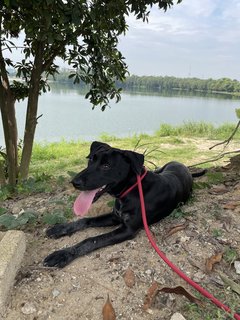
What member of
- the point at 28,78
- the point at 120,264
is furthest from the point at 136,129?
the point at 120,264

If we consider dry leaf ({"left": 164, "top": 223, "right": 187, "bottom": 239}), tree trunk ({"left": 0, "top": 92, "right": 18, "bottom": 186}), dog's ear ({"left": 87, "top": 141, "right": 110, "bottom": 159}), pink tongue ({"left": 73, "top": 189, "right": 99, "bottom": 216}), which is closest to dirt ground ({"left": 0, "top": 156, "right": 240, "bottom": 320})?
dry leaf ({"left": 164, "top": 223, "right": 187, "bottom": 239})

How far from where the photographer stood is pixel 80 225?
3.30m

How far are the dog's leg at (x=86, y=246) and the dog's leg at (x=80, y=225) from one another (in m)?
0.30

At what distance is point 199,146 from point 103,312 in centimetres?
1013

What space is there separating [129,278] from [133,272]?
3.0 inches

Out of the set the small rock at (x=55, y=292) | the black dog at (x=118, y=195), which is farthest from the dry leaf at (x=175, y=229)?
the small rock at (x=55, y=292)

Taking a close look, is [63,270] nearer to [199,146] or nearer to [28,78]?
[28,78]

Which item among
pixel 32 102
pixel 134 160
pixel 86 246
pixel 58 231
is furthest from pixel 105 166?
pixel 32 102

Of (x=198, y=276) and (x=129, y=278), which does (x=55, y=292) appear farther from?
(x=198, y=276)

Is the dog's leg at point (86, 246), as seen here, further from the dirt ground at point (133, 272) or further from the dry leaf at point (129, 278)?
the dry leaf at point (129, 278)

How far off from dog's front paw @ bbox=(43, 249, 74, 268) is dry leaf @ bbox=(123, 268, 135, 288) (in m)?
0.45

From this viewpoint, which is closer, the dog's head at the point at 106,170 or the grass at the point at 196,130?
the dog's head at the point at 106,170

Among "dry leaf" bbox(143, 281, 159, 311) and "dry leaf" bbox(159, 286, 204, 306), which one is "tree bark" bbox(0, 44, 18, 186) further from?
"dry leaf" bbox(159, 286, 204, 306)

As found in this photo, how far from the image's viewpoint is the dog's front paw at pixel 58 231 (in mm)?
3221
